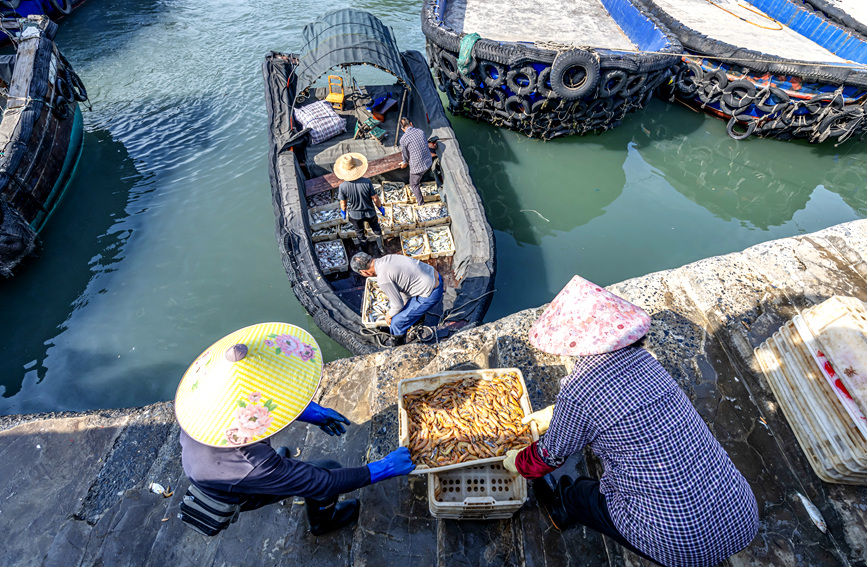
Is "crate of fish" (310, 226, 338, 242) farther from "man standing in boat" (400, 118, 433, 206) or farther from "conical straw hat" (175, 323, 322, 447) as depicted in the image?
"conical straw hat" (175, 323, 322, 447)

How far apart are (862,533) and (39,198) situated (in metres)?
10.8

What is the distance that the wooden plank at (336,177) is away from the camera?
262 inches

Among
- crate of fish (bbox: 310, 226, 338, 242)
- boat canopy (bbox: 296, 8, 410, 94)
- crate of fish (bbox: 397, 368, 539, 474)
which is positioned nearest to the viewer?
crate of fish (bbox: 397, 368, 539, 474)

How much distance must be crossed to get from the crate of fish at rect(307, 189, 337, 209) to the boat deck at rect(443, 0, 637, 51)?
4972 mm

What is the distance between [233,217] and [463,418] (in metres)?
6.38

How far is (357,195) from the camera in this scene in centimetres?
554

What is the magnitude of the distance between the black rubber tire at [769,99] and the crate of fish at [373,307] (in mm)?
8845

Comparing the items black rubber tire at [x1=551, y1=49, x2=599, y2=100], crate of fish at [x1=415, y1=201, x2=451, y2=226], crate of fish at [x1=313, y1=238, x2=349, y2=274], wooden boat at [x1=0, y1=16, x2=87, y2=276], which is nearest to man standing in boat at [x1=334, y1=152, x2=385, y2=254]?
crate of fish at [x1=313, y1=238, x2=349, y2=274]

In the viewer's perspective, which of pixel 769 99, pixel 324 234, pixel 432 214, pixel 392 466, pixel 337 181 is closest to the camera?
pixel 392 466

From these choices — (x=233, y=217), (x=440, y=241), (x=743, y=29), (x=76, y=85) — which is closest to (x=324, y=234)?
(x=440, y=241)

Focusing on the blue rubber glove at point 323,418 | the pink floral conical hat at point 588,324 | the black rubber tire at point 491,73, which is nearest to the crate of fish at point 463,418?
the blue rubber glove at point 323,418

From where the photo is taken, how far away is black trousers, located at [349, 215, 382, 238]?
5.73m

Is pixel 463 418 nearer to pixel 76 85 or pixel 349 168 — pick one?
pixel 349 168

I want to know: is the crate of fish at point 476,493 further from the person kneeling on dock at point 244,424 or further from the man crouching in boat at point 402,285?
the man crouching in boat at point 402,285
